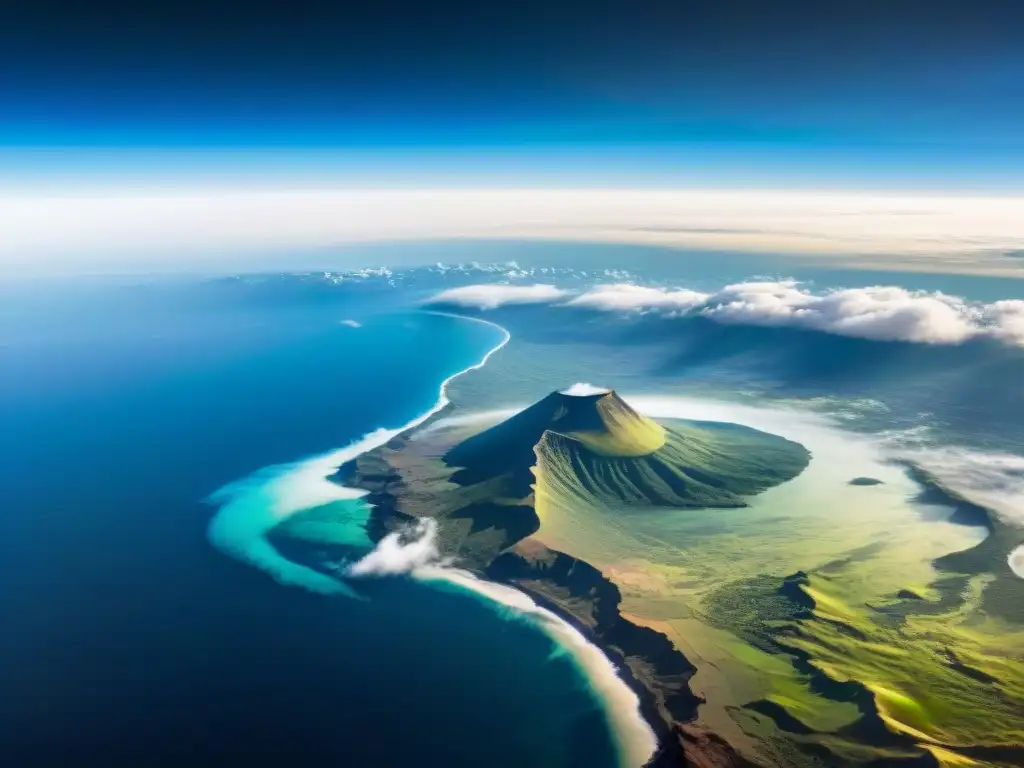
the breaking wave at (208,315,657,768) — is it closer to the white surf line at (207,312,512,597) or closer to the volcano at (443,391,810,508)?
the white surf line at (207,312,512,597)

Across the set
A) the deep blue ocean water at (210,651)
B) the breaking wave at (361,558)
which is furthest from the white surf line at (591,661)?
the deep blue ocean water at (210,651)

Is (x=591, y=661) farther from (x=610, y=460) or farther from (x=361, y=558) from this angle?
(x=610, y=460)

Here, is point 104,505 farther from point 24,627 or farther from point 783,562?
point 783,562

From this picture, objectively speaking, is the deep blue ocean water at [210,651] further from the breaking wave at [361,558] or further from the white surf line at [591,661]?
the breaking wave at [361,558]

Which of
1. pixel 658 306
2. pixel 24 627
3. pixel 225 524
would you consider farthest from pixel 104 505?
pixel 658 306

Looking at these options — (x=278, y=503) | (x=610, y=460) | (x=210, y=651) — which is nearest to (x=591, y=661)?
(x=210, y=651)

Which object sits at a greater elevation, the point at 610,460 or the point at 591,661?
the point at 610,460

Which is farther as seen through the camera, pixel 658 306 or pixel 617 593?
pixel 658 306
